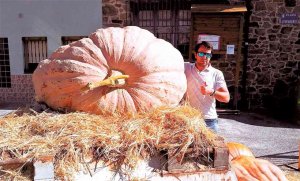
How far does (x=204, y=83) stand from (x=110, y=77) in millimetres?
1290

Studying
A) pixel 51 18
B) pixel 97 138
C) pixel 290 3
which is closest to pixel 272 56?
pixel 290 3

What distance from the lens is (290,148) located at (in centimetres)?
629

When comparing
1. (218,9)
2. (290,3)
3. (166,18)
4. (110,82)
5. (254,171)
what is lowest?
(254,171)

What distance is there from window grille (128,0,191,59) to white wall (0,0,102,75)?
1.20 meters

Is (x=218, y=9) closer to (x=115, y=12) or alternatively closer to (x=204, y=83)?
(x=115, y=12)

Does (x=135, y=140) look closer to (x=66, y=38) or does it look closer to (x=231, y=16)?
(x=231, y=16)

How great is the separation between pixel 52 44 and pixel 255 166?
27.1ft

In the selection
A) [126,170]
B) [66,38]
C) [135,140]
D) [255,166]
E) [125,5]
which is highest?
[125,5]

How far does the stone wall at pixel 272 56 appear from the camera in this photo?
30.7ft

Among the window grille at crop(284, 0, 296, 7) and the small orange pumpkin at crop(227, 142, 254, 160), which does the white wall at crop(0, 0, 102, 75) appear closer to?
the window grille at crop(284, 0, 296, 7)

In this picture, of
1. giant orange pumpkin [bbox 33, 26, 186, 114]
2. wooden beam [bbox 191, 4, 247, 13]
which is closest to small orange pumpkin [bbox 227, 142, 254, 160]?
giant orange pumpkin [bbox 33, 26, 186, 114]

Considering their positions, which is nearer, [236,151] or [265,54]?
[236,151]

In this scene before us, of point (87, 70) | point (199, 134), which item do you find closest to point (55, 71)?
point (87, 70)

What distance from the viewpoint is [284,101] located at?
9.12 metres
